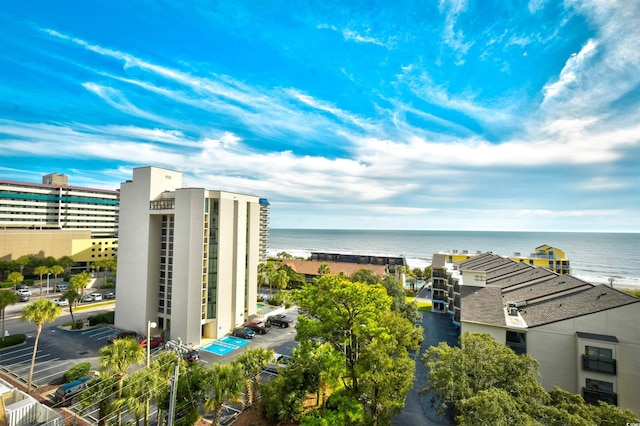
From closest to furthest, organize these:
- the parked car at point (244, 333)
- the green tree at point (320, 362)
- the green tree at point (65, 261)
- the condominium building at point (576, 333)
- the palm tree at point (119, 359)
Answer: the palm tree at point (119, 359), the green tree at point (320, 362), the condominium building at point (576, 333), the parked car at point (244, 333), the green tree at point (65, 261)

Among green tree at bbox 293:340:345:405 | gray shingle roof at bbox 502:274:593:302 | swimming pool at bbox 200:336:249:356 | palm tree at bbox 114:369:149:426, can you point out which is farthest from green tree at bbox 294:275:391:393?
gray shingle roof at bbox 502:274:593:302

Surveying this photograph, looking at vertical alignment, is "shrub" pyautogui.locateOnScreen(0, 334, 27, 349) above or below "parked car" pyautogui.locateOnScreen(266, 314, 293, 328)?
above

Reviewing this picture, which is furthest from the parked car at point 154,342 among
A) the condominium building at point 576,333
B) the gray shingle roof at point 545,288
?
the gray shingle roof at point 545,288

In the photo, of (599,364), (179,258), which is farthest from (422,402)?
(179,258)

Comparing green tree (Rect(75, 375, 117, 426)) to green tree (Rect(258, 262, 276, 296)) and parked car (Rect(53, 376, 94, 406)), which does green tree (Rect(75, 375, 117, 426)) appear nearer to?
parked car (Rect(53, 376, 94, 406))

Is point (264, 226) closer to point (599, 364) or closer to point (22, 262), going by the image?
point (22, 262)

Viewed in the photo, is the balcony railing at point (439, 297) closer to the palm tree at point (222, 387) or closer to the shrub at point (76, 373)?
the palm tree at point (222, 387)
